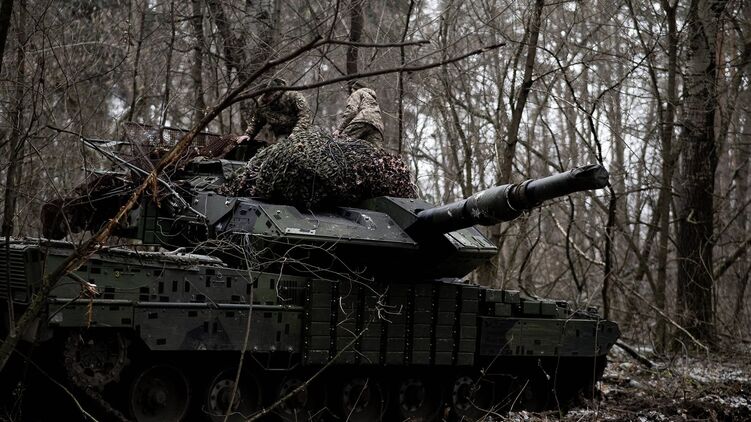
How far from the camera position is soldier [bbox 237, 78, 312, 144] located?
10656mm

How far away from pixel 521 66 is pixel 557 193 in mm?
10240

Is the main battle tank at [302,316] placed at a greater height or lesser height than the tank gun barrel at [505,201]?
lesser

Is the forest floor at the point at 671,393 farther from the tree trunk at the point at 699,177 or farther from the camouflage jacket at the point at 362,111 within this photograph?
the camouflage jacket at the point at 362,111

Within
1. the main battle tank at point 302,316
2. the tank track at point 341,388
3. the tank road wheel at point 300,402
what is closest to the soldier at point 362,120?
the main battle tank at point 302,316

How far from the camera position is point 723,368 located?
13211mm

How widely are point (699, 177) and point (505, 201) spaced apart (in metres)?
8.97

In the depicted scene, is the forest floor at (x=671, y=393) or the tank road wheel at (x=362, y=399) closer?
the tank road wheel at (x=362, y=399)

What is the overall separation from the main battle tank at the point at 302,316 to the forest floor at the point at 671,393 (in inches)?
21.0

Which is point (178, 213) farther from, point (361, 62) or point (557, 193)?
point (361, 62)

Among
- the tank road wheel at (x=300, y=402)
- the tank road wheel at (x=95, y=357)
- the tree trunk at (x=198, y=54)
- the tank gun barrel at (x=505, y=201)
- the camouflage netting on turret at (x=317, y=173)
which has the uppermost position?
the tree trunk at (x=198, y=54)

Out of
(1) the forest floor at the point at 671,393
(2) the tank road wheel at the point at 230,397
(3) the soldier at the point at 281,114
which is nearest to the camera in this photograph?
(2) the tank road wheel at the point at 230,397

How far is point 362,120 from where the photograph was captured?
10.7 metres

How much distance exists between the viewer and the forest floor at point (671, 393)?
9734 mm

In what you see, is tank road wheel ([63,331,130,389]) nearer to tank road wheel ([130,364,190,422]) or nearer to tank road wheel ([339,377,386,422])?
tank road wheel ([130,364,190,422])
